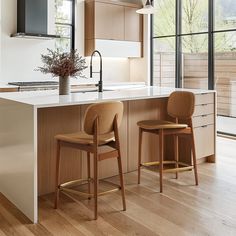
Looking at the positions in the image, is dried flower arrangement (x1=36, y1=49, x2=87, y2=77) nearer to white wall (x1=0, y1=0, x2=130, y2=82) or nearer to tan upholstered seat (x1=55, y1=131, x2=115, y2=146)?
tan upholstered seat (x1=55, y1=131, x2=115, y2=146)

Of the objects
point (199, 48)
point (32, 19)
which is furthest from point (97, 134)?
point (199, 48)

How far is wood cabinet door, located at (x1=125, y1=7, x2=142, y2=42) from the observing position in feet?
23.0

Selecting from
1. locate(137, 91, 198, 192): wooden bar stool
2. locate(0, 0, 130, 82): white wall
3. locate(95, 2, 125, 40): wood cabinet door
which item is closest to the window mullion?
locate(95, 2, 125, 40): wood cabinet door

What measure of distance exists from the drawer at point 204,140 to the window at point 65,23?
356 centimetres

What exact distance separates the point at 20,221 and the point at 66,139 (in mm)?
719

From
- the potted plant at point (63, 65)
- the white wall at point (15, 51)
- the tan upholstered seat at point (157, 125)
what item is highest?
the white wall at point (15, 51)

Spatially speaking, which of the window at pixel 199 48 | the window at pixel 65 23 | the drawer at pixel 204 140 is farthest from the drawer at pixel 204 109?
the window at pixel 65 23

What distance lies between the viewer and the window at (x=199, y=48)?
590cm

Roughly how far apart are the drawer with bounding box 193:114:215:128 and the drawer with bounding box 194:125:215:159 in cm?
5

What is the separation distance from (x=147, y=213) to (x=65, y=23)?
188 inches

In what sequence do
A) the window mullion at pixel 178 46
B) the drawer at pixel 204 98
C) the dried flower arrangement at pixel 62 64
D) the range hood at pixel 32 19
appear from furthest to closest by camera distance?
1. the window mullion at pixel 178 46
2. the range hood at pixel 32 19
3. the drawer at pixel 204 98
4. the dried flower arrangement at pixel 62 64

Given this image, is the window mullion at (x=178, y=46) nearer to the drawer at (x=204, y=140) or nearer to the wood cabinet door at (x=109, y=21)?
the wood cabinet door at (x=109, y=21)

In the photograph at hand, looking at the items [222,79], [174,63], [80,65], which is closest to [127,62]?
[174,63]

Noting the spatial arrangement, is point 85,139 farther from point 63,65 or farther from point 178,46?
point 178,46
